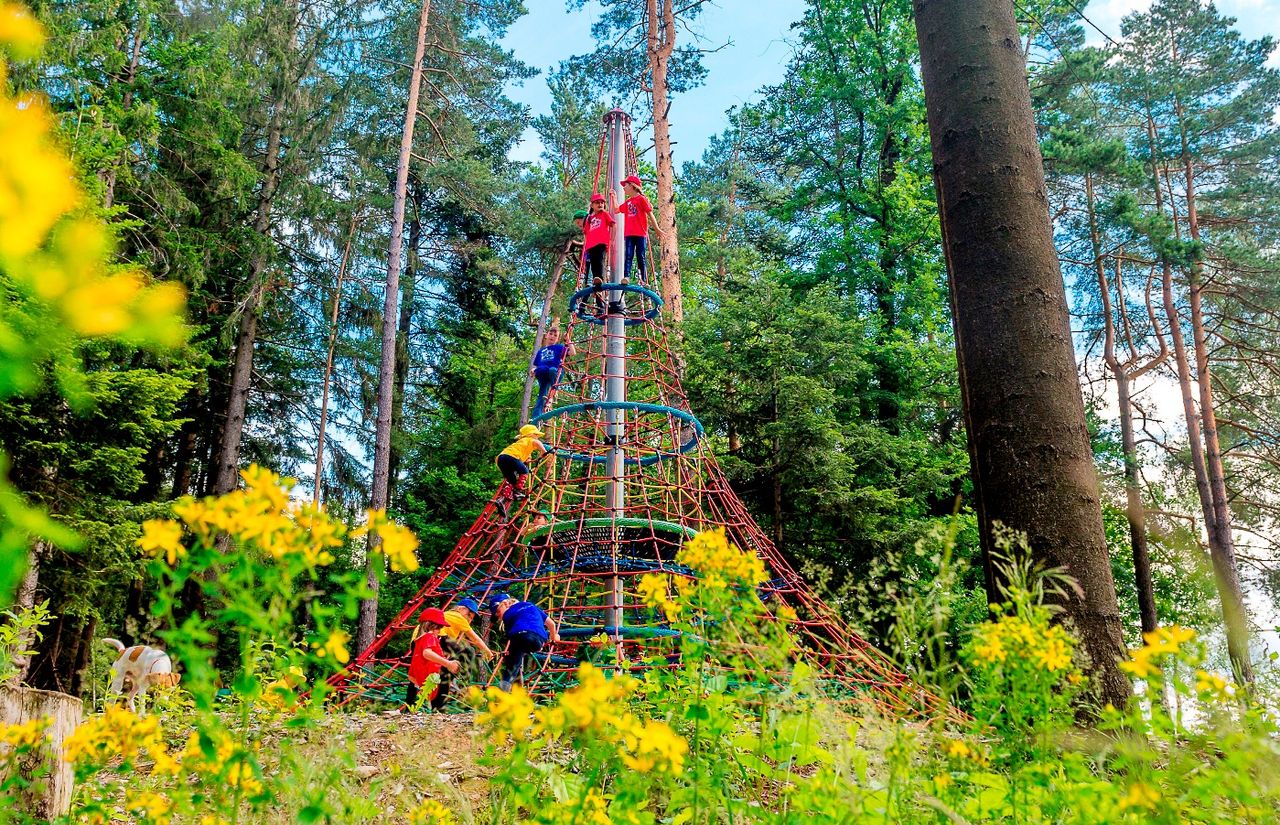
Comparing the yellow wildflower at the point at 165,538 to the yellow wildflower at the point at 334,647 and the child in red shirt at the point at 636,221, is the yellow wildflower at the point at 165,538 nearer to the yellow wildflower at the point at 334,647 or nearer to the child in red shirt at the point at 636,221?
the yellow wildflower at the point at 334,647

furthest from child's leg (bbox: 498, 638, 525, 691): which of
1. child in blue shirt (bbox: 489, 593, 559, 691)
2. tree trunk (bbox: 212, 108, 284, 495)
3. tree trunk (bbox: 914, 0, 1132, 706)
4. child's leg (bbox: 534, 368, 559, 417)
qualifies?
tree trunk (bbox: 212, 108, 284, 495)

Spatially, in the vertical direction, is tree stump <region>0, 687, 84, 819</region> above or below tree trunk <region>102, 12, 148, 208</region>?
below

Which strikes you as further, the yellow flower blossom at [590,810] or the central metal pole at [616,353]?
the central metal pole at [616,353]

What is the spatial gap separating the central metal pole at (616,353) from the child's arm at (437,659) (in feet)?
3.67

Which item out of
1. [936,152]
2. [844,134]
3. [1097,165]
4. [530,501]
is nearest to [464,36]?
[844,134]

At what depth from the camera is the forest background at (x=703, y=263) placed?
9508 millimetres

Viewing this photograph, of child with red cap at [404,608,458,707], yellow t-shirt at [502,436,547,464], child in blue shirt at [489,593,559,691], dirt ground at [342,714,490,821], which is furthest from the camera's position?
yellow t-shirt at [502,436,547,464]

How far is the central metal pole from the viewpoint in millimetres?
5066

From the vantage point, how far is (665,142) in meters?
11.4

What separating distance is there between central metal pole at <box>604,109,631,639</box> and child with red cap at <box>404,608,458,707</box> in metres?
1.06

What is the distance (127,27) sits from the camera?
10.8 metres

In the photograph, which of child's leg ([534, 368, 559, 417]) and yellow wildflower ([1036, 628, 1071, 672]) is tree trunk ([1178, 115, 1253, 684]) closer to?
child's leg ([534, 368, 559, 417])

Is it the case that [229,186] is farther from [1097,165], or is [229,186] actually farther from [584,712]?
[584,712]

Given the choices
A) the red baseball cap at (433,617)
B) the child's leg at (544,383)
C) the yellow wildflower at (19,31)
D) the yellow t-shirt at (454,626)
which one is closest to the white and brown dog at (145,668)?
the red baseball cap at (433,617)
